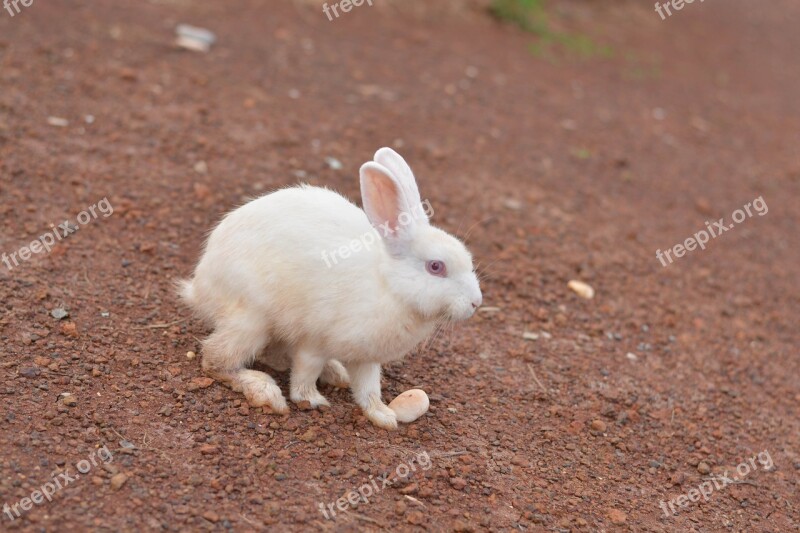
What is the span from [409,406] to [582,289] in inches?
86.0

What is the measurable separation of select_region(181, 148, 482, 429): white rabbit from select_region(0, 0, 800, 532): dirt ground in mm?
204

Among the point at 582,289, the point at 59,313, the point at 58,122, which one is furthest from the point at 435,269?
the point at 58,122

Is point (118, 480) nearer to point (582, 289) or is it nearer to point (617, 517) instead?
point (617, 517)

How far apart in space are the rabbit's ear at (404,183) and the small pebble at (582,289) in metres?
2.23

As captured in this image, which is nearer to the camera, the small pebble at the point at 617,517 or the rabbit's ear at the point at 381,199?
the rabbit's ear at the point at 381,199

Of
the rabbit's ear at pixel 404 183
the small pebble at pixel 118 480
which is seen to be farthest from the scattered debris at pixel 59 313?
the rabbit's ear at pixel 404 183

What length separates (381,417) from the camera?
4363 millimetres

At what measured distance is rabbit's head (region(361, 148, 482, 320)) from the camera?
404 cm

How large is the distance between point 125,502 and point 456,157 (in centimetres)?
468

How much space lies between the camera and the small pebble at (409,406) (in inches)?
174

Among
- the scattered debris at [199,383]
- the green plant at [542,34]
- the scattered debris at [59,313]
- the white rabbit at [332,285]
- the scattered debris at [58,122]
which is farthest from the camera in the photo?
the green plant at [542,34]

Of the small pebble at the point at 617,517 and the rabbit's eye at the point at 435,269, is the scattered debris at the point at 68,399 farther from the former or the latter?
the small pebble at the point at 617,517

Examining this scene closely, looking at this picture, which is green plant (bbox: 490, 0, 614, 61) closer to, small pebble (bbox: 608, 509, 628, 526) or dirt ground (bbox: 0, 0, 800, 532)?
dirt ground (bbox: 0, 0, 800, 532)

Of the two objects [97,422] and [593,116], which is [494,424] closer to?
[97,422]
